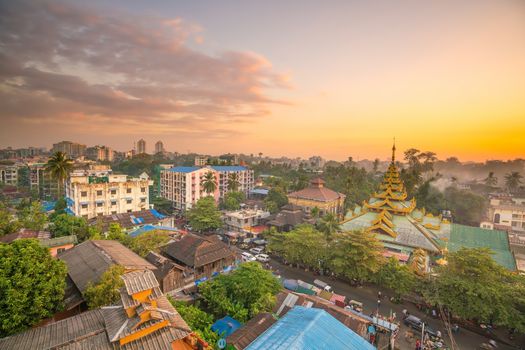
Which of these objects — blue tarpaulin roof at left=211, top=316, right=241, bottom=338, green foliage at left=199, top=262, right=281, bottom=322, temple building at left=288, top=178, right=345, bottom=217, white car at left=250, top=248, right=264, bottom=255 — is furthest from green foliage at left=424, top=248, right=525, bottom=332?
temple building at left=288, top=178, right=345, bottom=217

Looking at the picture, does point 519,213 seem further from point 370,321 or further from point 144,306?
point 144,306

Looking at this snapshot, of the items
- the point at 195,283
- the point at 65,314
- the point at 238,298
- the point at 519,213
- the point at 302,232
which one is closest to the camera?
the point at 65,314

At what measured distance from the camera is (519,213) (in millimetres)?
51906

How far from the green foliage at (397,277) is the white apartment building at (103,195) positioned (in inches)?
1563

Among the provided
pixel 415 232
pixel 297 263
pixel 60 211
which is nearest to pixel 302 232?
pixel 297 263

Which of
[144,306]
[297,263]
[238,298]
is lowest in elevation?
[297,263]

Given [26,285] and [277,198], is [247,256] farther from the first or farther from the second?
[277,198]

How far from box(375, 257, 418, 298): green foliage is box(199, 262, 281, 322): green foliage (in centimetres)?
1078

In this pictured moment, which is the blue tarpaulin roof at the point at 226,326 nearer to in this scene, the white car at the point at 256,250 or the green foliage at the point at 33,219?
the white car at the point at 256,250

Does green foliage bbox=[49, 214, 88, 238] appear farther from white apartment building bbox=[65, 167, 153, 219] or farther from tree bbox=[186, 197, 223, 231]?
tree bbox=[186, 197, 223, 231]

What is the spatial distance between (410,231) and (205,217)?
2970 centimetres

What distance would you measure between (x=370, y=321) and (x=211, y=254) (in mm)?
15361

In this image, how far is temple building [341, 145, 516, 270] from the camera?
29.5 metres

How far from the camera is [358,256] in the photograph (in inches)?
965
